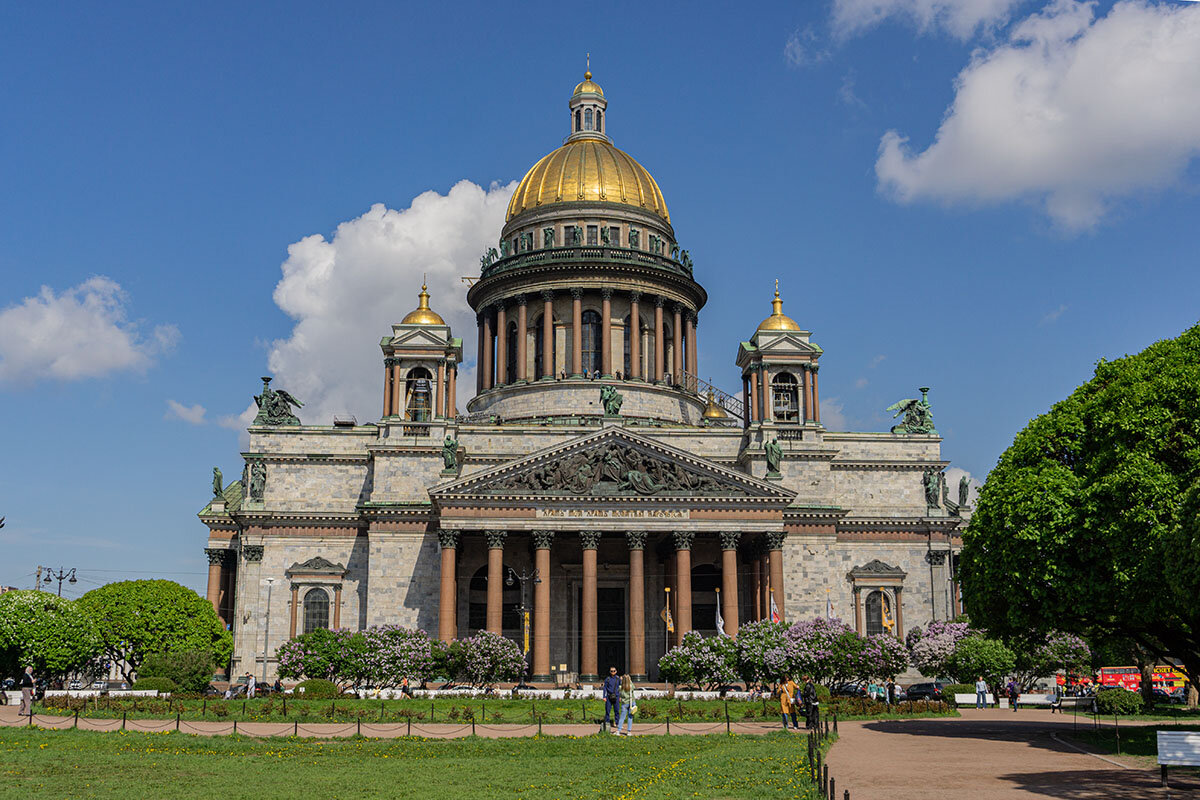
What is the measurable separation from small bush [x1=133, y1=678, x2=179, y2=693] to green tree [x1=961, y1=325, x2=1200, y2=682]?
36125 millimetres

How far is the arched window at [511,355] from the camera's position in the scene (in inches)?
3127

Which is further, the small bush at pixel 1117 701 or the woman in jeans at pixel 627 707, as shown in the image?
the small bush at pixel 1117 701

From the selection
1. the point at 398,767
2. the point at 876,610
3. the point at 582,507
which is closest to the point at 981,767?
the point at 398,767

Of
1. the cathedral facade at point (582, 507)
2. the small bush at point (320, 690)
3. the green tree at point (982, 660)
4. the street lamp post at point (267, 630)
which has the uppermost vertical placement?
the cathedral facade at point (582, 507)

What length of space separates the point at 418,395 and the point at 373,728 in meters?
36.5

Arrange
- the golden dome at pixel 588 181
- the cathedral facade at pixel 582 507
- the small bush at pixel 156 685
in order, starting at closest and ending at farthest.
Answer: the small bush at pixel 156 685 → the cathedral facade at pixel 582 507 → the golden dome at pixel 588 181

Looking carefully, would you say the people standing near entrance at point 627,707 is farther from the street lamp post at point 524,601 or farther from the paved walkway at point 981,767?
the street lamp post at point 524,601

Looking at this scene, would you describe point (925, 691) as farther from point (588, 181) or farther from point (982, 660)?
point (588, 181)

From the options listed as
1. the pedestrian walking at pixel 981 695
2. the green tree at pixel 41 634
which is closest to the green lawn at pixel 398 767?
the pedestrian walking at pixel 981 695

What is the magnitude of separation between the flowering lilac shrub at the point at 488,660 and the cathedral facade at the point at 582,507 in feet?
8.32

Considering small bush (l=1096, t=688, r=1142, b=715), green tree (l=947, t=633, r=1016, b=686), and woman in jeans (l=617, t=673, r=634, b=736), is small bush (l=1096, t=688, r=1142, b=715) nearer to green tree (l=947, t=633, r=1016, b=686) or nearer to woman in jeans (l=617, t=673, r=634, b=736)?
green tree (l=947, t=633, r=1016, b=686)

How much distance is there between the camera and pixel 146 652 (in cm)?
6197

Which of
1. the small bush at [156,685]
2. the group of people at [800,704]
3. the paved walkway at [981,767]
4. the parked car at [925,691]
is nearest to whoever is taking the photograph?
the paved walkway at [981,767]

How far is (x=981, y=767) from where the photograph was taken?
84.4ft
